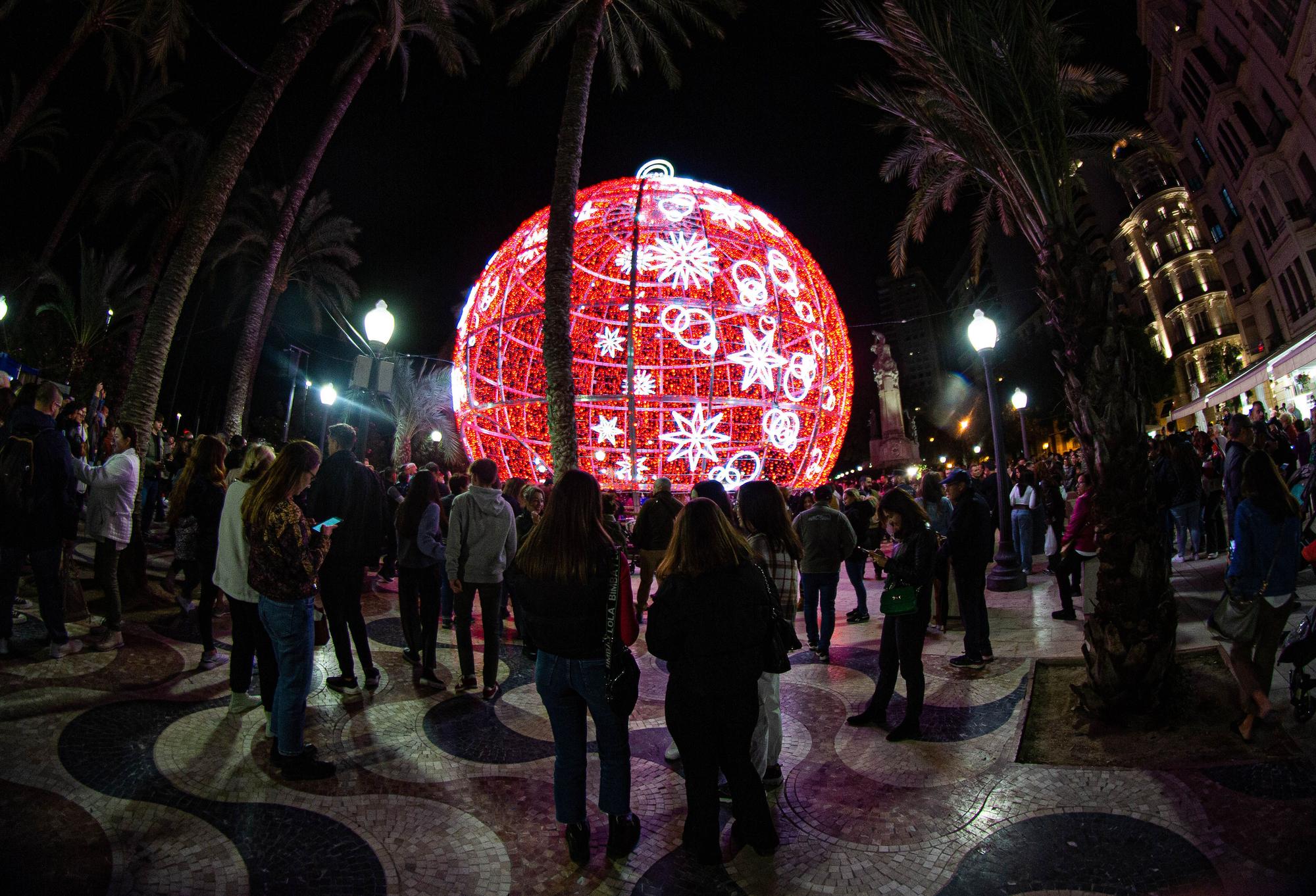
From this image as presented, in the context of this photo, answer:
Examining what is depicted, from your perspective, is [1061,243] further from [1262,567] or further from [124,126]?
[124,126]

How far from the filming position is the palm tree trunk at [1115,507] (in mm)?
4168

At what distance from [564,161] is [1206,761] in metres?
10.2

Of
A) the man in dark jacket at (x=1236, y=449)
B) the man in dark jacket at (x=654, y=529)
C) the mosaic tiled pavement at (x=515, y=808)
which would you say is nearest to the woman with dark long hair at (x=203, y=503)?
the mosaic tiled pavement at (x=515, y=808)

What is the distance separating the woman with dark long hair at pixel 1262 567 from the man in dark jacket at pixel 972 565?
202 cm

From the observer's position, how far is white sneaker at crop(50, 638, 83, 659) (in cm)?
509

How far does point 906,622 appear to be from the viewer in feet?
14.5

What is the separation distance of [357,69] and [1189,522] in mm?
18504

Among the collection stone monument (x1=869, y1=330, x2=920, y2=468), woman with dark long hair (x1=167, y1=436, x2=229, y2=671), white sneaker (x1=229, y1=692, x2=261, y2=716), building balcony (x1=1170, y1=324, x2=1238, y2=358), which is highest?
building balcony (x1=1170, y1=324, x2=1238, y2=358)

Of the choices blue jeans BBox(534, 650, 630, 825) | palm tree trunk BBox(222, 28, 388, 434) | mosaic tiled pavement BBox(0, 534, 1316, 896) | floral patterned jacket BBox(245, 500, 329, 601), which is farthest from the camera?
palm tree trunk BBox(222, 28, 388, 434)

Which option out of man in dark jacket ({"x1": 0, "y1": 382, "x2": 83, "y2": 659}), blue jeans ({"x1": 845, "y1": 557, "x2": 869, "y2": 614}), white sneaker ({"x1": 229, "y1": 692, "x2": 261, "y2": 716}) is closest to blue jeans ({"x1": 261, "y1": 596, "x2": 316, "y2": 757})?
white sneaker ({"x1": 229, "y1": 692, "x2": 261, "y2": 716})

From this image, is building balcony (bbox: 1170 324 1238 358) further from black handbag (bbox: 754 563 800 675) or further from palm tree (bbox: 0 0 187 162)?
palm tree (bbox: 0 0 187 162)

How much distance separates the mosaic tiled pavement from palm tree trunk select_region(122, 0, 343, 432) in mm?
4168

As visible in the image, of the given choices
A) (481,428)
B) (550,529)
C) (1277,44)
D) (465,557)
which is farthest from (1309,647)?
(1277,44)

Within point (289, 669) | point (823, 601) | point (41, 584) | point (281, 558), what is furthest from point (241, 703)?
point (823, 601)
